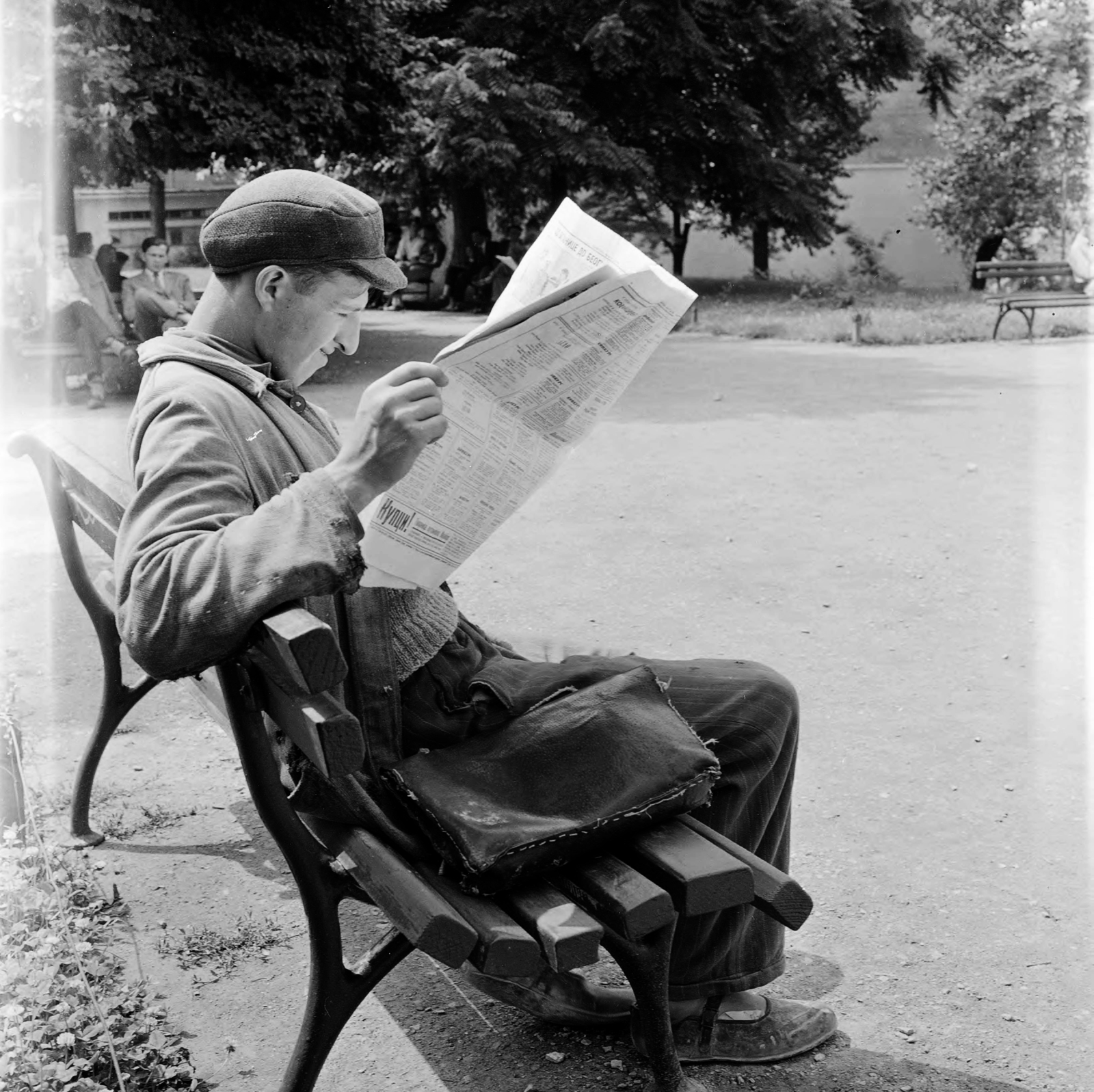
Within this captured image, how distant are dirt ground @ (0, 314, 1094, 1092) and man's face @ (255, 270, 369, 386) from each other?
2.85 ft

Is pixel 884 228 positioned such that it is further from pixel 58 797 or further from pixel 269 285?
pixel 269 285

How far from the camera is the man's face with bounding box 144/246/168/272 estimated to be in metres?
12.7

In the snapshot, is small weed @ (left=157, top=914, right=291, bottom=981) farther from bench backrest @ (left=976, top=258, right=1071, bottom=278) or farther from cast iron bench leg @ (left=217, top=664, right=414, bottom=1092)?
bench backrest @ (left=976, top=258, right=1071, bottom=278)

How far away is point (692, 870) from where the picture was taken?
207cm

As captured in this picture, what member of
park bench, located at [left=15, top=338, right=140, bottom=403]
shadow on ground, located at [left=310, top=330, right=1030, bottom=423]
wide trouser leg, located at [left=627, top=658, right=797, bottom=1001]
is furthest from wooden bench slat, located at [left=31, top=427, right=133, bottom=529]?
park bench, located at [left=15, top=338, right=140, bottom=403]

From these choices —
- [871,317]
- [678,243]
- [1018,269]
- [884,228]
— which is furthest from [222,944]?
[884,228]

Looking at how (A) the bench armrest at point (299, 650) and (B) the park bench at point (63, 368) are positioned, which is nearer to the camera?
(A) the bench armrest at point (299, 650)

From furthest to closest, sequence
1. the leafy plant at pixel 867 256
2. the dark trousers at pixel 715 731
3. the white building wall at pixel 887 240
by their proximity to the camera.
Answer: the white building wall at pixel 887 240 → the leafy plant at pixel 867 256 → the dark trousers at pixel 715 731

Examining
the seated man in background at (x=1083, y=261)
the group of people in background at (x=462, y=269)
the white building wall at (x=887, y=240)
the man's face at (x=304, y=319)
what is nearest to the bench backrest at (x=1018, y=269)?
the seated man in background at (x=1083, y=261)

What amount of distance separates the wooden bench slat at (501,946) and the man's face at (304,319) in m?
0.96

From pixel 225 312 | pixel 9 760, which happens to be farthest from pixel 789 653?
pixel 225 312

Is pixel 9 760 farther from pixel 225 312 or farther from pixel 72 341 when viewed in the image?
pixel 72 341

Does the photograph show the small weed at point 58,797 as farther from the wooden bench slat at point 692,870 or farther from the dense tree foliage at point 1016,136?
the dense tree foliage at point 1016,136

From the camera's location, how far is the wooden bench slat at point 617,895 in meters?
2.01
